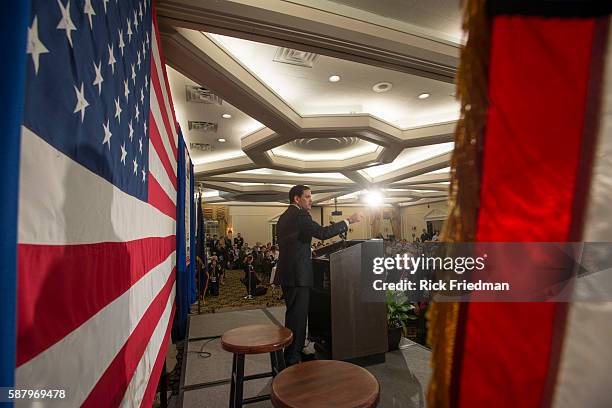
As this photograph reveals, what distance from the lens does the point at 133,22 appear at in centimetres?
106

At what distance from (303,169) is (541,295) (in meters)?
6.94

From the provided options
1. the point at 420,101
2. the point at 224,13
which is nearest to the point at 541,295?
the point at 224,13

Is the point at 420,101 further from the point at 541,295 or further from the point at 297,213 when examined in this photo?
the point at 541,295

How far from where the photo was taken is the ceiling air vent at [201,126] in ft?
15.3

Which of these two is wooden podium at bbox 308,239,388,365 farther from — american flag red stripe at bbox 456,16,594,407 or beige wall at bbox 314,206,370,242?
beige wall at bbox 314,206,370,242

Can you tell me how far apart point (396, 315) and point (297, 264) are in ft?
4.28

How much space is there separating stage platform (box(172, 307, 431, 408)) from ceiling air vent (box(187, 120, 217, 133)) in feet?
9.75

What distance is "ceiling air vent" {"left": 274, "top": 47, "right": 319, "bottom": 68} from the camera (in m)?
3.01

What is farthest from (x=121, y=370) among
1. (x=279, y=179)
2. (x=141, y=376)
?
(x=279, y=179)

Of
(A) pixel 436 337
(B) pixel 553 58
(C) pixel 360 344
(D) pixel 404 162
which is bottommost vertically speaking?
(C) pixel 360 344

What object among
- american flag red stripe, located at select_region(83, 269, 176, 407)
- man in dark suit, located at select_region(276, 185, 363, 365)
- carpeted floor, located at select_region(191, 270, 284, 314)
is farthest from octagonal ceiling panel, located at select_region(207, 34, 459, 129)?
carpeted floor, located at select_region(191, 270, 284, 314)

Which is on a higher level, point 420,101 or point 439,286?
point 420,101

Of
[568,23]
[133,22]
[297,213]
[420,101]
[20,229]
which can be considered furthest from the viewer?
[420,101]

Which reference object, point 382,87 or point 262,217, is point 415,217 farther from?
point 382,87
